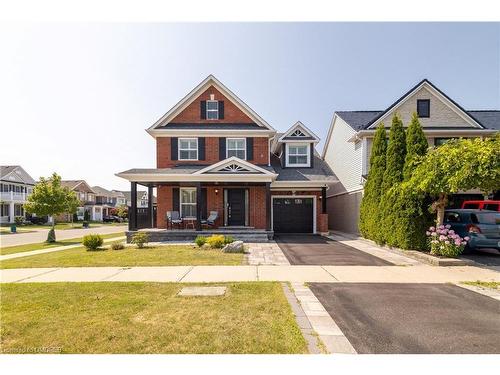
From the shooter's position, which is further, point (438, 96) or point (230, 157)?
point (438, 96)

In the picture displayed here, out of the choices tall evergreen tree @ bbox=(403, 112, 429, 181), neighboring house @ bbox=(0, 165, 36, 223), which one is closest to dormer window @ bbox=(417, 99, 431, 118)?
tall evergreen tree @ bbox=(403, 112, 429, 181)

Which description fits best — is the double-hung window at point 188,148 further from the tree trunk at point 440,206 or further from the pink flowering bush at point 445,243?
the pink flowering bush at point 445,243

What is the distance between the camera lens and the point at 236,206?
57.4ft

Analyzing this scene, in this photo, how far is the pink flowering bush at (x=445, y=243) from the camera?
30.5ft

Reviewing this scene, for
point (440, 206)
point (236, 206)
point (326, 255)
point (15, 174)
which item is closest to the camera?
point (440, 206)

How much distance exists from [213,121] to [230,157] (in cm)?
312

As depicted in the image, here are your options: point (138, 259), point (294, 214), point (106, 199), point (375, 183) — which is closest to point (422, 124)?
point (375, 183)

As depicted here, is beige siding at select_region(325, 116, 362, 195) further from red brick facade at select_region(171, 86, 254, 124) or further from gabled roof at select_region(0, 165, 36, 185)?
gabled roof at select_region(0, 165, 36, 185)

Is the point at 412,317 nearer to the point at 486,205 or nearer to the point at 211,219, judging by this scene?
the point at 211,219

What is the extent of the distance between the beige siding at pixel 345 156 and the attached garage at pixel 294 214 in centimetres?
352

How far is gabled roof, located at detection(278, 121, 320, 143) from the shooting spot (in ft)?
61.0

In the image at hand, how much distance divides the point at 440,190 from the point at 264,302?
7.52 meters

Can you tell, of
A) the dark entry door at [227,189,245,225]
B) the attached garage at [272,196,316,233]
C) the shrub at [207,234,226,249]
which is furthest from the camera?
the attached garage at [272,196,316,233]

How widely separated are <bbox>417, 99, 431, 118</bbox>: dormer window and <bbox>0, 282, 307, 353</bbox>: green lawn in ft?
57.7
